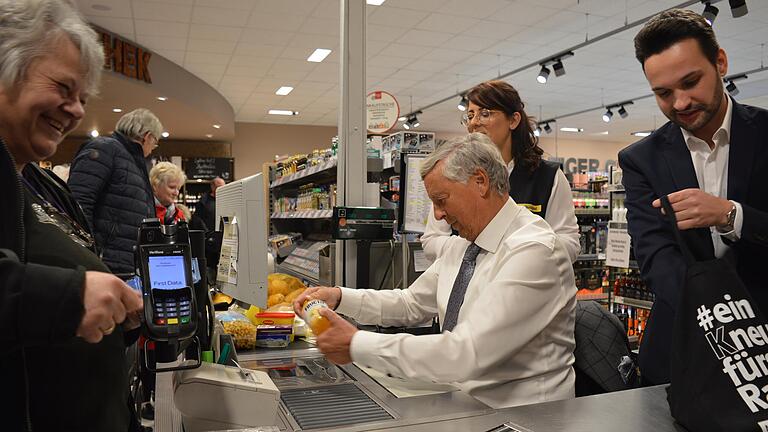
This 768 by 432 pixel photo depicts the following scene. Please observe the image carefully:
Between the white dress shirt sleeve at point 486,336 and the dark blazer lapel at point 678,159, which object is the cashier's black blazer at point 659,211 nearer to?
the dark blazer lapel at point 678,159

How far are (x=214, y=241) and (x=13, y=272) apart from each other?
4.05ft

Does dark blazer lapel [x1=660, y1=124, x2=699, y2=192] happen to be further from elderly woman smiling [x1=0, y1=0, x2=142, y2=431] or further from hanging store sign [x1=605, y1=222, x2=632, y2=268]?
hanging store sign [x1=605, y1=222, x2=632, y2=268]

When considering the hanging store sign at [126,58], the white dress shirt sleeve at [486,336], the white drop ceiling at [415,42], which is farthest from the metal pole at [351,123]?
the hanging store sign at [126,58]

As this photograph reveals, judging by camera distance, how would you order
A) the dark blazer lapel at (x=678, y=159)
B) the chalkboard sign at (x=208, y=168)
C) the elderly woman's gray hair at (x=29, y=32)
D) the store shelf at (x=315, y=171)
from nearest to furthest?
1. the elderly woman's gray hair at (x=29, y=32)
2. the dark blazer lapel at (x=678, y=159)
3. the store shelf at (x=315, y=171)
4. the chalkboard sign at (x=208, y=168)

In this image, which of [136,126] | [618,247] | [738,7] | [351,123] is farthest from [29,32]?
[738,7]

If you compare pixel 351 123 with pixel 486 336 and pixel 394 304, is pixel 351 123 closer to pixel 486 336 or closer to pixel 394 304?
pixel 394 304

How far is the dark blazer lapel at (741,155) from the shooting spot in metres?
1.53

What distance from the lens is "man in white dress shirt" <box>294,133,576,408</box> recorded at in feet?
5.11

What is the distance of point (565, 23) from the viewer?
8.29 m

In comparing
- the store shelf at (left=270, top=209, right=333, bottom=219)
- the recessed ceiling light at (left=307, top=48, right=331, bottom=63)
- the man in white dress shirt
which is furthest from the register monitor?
the recessed ceiling light at (left=307, top=48, right=331, bottom=63)

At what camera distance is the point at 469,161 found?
183 cm

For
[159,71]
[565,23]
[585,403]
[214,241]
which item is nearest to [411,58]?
[565,23]

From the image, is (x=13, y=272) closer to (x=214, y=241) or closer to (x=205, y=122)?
(x=214, y=241)

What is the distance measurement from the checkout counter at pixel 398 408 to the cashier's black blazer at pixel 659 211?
0.27 metres
